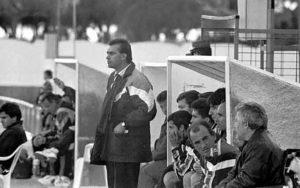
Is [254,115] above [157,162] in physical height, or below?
above

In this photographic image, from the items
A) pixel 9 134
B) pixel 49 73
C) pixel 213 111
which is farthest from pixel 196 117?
pixel 49 73

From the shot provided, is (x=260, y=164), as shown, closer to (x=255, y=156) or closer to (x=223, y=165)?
(x=255, y=156)

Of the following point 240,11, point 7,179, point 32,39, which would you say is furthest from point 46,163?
point 240,11

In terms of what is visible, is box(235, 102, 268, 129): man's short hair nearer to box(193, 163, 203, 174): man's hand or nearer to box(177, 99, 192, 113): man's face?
box(193, 163, 203, 174): man's hand

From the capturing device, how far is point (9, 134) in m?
7.71

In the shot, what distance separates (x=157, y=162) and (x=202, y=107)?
72cm

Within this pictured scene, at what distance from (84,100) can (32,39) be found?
1970mm

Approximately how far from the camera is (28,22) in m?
9.73

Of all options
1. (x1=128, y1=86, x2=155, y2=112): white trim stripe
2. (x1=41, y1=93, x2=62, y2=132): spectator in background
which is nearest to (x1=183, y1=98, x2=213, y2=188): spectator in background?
(x1=128, y1=86, x2=155, y2=112): white trim stripe

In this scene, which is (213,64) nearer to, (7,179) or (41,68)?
(7,179)

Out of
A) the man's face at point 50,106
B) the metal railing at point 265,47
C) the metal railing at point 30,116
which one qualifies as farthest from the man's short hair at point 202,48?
the metal railing at point 30,116

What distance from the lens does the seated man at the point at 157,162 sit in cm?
680

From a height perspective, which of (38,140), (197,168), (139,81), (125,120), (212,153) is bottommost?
(38,140)

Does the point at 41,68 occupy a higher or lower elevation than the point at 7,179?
higher
